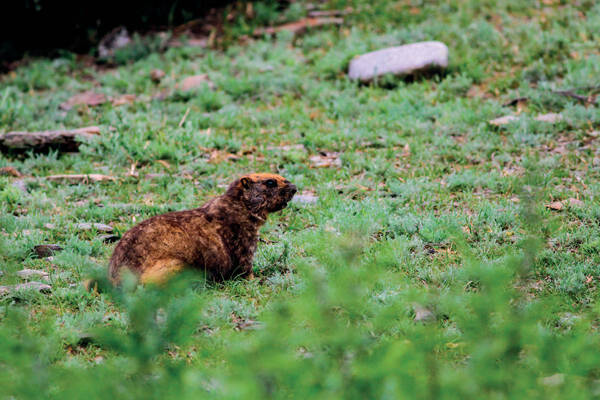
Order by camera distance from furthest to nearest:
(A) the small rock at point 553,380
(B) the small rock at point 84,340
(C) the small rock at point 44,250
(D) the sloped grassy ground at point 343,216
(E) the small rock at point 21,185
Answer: (E) the small rock at point 21,185, (C) the small rock at point 44,250, (B) the small rock at point 84,340, (A) the small rock at point 553,380, (D) the sloped grassy ground at point 343,216

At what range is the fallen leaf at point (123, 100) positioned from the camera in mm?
12156

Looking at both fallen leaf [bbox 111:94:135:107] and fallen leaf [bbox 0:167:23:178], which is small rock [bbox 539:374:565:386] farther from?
fallen leaf [bbox 111:94:135:107]

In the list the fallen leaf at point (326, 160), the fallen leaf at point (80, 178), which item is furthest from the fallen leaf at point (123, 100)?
the fallen leaf at point (326, 160)

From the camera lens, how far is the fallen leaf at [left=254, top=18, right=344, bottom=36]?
15.5m

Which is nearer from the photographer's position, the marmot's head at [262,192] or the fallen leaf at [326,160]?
the marmot's head at [262,192]

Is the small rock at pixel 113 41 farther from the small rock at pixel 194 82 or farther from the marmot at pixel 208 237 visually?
the marmot at pixel 208 237

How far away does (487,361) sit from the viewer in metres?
2.71

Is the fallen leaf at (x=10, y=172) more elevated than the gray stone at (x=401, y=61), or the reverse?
the gray stone at (x=401, y=61)

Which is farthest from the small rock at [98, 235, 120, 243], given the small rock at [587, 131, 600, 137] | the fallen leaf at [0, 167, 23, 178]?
the small rock at [587, 131, 600, 137]

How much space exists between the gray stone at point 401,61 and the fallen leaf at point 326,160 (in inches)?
118

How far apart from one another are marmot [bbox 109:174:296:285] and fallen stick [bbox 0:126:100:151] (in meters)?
4.63

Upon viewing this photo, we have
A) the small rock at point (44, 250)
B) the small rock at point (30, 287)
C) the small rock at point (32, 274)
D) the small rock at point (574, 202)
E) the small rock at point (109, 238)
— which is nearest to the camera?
the small rock at point (30, 287)

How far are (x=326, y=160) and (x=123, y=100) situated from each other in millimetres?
4748

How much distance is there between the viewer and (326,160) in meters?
9.73
